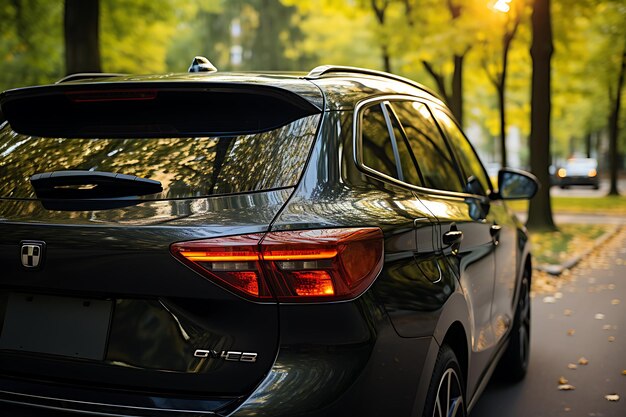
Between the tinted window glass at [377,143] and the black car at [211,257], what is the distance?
0.02 meters

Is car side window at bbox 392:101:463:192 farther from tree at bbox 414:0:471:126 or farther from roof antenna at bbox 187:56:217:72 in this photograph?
tree at bbox 414:0:471:126

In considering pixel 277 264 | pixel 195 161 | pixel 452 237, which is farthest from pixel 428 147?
pixel 277 264

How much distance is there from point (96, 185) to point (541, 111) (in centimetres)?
1512

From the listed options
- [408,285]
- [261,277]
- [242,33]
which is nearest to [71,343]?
[261,277]

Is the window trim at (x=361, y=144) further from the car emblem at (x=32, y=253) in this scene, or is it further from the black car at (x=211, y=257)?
the car emblem at (x=32, y=253)

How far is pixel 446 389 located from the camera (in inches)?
123

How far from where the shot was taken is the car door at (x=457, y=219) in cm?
335

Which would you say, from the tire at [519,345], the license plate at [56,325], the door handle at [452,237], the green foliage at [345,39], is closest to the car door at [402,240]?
the door handle at [452,237]

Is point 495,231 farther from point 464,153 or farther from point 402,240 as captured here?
point 402,240

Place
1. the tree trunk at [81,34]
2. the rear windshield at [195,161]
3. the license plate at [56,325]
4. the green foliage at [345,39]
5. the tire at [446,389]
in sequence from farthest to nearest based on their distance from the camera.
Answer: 1. the green foliage at [345,39]
2. the tree trunk at [81,34]
3. the tire at [446,389]
4. the rear windshield at [195,161]
5. the license plate at [56,325]

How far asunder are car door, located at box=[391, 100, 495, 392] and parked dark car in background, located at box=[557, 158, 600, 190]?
130 feet

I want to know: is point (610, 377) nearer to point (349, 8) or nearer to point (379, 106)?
point (379, 106)

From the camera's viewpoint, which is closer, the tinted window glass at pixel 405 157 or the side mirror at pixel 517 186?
the tinted window glass at pixel 405 157

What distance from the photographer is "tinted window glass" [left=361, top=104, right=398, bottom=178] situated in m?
2.91
